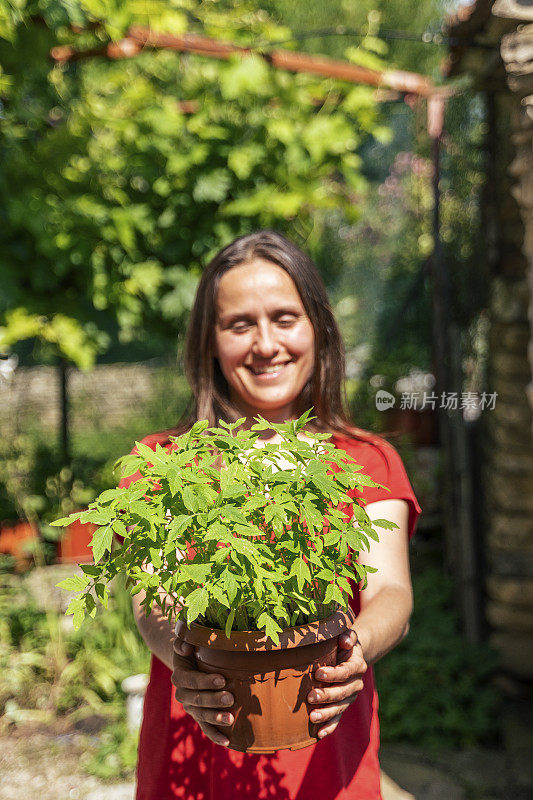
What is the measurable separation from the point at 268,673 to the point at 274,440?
0.57 metres

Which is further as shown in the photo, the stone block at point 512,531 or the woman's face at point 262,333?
the stone block at point 512,531

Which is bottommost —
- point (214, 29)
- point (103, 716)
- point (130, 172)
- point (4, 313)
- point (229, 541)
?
point (103, 716)

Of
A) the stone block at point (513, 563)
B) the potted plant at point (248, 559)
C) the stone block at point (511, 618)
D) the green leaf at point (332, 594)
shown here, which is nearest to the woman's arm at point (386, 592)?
the potted plant at point (248, 559)

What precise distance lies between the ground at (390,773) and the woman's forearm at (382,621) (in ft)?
6.36

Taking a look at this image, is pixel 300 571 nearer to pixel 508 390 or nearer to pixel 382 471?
pixel 382 471

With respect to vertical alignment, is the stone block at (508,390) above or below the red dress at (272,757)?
above

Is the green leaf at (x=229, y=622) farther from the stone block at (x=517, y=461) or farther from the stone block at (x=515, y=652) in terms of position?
the stone block at (x=515, y=652)

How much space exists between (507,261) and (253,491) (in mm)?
2575

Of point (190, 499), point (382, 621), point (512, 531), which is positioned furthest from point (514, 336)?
point (190, 499)

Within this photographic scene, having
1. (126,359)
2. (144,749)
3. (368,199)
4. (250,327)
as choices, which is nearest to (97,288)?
(250,327)

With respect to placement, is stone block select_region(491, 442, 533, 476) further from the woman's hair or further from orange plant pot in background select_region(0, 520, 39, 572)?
orange plant pot in background select_region(0, 520, 39, 572)

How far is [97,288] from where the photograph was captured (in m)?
3.45

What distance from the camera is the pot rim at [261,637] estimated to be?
1.05 metres

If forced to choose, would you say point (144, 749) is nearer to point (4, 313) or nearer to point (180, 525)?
point (180, 525)
